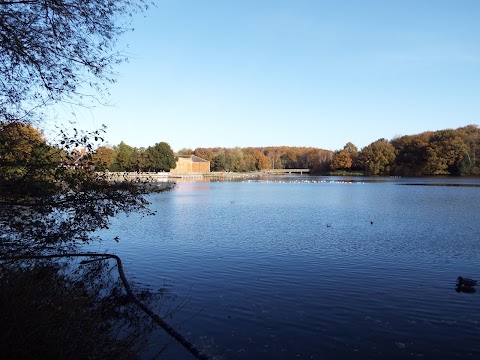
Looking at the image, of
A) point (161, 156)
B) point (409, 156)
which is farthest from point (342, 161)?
point (161, 156)

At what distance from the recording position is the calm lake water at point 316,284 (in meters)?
7.64

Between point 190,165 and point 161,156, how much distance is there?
2650 centimetres

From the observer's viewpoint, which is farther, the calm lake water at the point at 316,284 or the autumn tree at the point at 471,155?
the autumn tree at the point at 471,155

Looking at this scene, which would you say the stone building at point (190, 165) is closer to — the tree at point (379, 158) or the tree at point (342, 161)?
the tree at point (342, 161)

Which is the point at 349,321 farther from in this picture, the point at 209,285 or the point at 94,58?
the point at 94,58

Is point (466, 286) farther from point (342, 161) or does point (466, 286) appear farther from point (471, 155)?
point (342, 161)

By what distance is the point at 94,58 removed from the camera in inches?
252

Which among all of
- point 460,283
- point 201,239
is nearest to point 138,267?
point 201,239

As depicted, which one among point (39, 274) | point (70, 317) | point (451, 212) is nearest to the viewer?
point (70, 317)

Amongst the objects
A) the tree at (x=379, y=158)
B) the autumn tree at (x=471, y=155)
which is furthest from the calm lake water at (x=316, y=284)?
the tree at (x=379, y=158)

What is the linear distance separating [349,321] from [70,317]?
619 cm

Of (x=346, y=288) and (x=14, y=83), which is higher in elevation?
(x=14, y=83)

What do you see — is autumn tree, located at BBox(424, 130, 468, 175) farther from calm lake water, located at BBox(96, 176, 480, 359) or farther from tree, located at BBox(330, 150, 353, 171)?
calm lake water, located at BBox(96, 176, 480, 359)

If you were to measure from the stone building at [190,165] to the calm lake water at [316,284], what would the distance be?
107891mm
